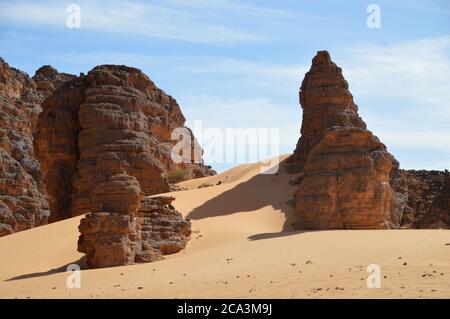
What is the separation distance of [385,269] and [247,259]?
4597 mm

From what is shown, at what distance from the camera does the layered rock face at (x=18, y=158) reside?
44531 millimetres

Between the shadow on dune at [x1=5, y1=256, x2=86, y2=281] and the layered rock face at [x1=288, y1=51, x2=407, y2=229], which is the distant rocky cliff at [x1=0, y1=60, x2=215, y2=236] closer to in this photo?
the layered rock face at [x1=288, y1=51, x2=407, y2=229]

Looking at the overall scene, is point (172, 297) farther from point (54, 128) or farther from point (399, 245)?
point (54, 128)

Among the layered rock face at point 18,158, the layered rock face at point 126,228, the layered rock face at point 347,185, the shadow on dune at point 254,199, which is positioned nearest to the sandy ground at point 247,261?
the shadow on dune at point 254,199

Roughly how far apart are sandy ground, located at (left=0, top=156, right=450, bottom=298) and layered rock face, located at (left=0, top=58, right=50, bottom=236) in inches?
786

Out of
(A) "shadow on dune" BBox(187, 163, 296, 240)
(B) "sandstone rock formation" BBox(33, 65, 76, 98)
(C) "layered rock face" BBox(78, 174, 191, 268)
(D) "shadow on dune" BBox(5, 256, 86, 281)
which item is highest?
(B) "sandstone rock formation" BBox(33, 65, 76, 98)

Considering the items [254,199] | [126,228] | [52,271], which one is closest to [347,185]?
[254,199]

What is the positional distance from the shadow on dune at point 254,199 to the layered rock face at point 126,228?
3519 mm

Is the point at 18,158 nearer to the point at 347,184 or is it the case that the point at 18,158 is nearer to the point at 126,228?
the point at 347,184

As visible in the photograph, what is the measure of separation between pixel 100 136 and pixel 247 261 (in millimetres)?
12949

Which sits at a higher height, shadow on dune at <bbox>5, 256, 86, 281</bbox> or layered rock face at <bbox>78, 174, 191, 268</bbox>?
layered rock face at <bbox>78, 174, 191, 268</bbox>

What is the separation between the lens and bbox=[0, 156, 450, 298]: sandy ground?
13.0 metres

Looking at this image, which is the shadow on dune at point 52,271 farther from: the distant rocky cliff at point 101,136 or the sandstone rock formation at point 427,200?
the sandstone rock formation at point 427,200

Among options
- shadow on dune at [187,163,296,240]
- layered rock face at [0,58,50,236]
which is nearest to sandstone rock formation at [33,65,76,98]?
layered rock face at [0,58,50,236]
